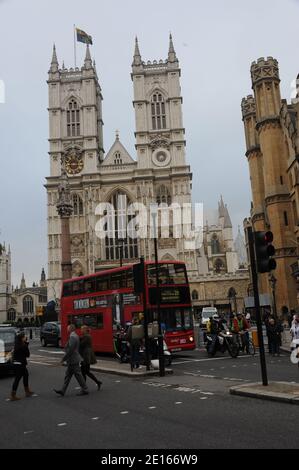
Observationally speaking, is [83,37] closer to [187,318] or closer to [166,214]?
[166,214]

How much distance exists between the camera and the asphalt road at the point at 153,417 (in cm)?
607

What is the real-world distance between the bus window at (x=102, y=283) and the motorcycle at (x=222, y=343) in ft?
16.0

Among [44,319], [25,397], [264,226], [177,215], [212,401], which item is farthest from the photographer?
[177,215]

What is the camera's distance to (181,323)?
60.8ft

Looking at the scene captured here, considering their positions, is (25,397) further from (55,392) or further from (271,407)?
(271,407)

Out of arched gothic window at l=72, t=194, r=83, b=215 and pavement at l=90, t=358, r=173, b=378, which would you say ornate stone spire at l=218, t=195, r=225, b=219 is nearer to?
arched gothic window at l=72, t=194, r=83, b=215

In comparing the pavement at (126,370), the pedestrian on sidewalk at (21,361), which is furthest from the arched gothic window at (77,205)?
the pedestrian on sidewalk at (21,361)

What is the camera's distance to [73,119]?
219 feet

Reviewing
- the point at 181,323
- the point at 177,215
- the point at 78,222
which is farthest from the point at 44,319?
the point at 181,323

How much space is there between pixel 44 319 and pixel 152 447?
43726mm

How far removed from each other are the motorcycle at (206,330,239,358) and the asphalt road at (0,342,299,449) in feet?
15.0

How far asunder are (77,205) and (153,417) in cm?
5750

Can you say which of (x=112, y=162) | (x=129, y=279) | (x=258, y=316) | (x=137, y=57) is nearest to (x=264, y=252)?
(x=258, y=316)

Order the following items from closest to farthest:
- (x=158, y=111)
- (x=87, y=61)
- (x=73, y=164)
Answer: (x=73, y=164) < (x=158, y=111) < (x=87, y=61)
